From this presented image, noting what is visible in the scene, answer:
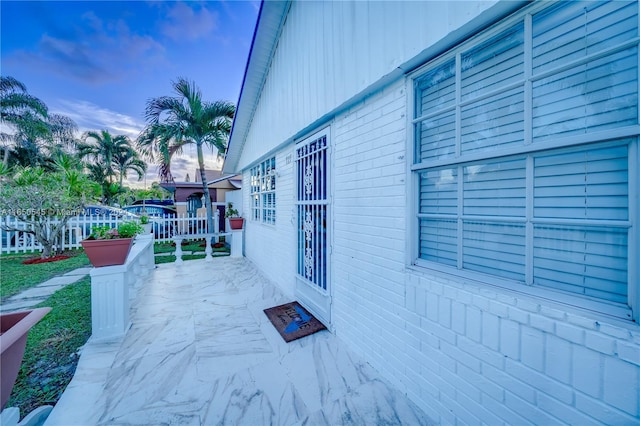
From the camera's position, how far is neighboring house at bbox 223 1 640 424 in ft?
3.62

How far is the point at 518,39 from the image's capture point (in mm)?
1423

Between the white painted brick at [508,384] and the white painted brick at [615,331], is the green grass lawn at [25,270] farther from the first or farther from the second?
the white painted brick at [615,331]

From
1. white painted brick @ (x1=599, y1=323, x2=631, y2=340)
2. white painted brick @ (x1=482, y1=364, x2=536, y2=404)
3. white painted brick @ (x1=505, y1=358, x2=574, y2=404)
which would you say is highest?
white painted brick @ (x1=599, y1=323, x2=631, y2=340)

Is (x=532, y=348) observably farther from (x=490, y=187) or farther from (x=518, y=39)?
(x=518, y=39)

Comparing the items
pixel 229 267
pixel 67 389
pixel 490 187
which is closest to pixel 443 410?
pixel 490 187

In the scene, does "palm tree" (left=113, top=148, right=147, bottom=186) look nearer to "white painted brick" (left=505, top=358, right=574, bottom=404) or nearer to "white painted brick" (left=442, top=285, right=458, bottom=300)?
"white painted brick" (left=442, top=285, right=458, bottom=300)

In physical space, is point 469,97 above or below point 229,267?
above

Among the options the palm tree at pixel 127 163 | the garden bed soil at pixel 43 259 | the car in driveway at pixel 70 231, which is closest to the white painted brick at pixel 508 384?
the car in driveway at pixel 70 231

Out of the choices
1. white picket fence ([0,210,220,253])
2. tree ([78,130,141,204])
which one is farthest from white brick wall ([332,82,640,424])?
tree ([78,130,141,204])

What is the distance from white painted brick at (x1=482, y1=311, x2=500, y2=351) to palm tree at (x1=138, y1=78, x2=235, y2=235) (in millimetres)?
8713

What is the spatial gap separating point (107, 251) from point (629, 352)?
13.8ft

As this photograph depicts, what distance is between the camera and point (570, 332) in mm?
1153

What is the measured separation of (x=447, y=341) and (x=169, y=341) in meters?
2.99

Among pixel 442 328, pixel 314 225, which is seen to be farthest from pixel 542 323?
pixel 314 225
